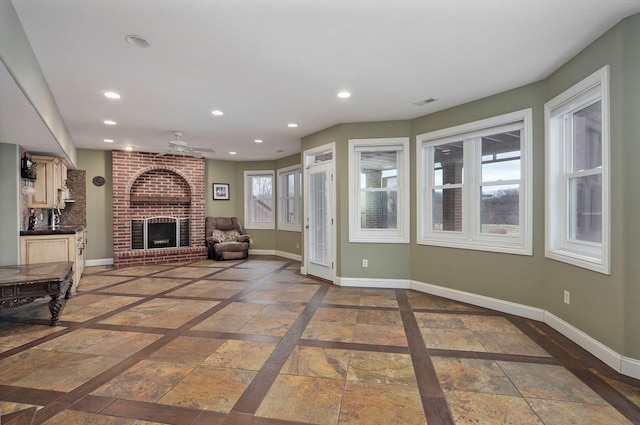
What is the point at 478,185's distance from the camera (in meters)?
3.97

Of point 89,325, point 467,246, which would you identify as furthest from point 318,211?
point 89,325

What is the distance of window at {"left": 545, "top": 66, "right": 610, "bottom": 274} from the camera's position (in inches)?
97.9

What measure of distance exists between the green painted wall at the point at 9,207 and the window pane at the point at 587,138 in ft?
20.4

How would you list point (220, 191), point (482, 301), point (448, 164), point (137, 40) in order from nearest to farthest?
point (137, 40)
point (482, 301)
point (448, 164)
point (220, 191)

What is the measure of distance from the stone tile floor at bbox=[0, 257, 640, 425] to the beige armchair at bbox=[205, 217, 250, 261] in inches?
129

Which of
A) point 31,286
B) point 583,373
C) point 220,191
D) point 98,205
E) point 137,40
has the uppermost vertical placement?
point 137,40

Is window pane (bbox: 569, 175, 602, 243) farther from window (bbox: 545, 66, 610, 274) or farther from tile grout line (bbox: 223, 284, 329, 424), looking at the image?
tile grout line (bbox: 223, 284, 329, 424)

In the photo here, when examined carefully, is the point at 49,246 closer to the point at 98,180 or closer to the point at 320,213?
the point at 98,180

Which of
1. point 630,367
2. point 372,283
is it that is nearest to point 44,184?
point 372,283

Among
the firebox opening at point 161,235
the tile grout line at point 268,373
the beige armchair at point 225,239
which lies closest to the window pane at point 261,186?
the beige armchair at point 225,239

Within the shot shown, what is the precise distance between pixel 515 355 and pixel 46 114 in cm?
490

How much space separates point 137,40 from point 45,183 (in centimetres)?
360

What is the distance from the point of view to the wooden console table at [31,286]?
2969mm

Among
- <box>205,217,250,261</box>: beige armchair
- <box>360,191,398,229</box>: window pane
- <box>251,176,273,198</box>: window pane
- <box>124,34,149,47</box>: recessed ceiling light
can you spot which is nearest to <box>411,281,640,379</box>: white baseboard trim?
<box>360,191,398,229</box>: window pane
